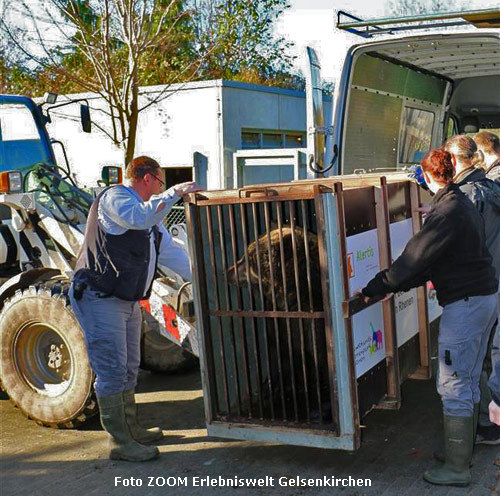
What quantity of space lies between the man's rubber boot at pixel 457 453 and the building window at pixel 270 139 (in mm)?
14714

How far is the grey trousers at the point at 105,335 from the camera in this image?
450 centimetres

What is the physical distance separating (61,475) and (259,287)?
1.67 m

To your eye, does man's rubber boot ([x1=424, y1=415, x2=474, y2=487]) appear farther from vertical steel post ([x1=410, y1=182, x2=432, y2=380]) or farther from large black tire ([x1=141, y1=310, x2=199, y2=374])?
large black tire ([x1=141, y1=310, x2=199, y2=374])

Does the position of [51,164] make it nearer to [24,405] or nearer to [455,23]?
[24,405]

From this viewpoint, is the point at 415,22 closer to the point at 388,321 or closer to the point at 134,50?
the point at 388,321

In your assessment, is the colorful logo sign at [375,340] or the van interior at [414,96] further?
the van interior at [414,96]

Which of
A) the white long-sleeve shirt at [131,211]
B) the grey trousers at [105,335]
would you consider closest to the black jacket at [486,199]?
the white long-sleeve shirt at [131,211]

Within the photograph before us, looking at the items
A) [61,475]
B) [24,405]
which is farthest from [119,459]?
[24,405]

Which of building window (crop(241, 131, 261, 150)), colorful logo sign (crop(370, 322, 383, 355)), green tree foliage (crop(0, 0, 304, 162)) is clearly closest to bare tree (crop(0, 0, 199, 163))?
green tree foliage (crop(0, 0, 304, 162))

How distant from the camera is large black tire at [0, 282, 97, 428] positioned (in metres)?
4.95

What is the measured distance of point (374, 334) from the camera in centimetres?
422

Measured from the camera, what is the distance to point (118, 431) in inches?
178

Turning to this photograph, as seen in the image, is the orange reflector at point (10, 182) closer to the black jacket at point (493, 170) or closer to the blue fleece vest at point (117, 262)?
the blue fleece vest at point (117, 262)

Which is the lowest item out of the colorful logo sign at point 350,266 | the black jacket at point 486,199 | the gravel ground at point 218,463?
the gravel ground at point 218,463
